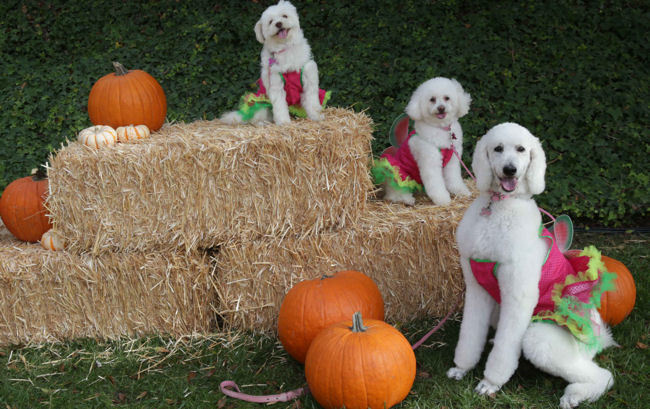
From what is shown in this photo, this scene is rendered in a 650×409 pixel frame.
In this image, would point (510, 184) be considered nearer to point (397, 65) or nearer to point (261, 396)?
point (261, 396)

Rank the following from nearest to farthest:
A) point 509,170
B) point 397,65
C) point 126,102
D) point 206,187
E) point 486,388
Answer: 1. point 509,170
2. point 486,388
3. point 206,187
4. point 126,102
5. point 397,65

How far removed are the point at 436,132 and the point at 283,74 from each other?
3.98ft

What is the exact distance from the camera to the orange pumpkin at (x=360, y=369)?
9.66ft

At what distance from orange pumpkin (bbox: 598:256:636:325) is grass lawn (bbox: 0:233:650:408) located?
0.09 metres

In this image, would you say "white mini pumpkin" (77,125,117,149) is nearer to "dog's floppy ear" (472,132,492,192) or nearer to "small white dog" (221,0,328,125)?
"small white dog" (221,0,328,125)

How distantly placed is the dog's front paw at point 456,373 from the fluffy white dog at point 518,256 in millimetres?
222

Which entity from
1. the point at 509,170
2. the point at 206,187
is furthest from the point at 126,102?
the point at 509,170

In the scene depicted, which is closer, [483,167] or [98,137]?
[483,167]

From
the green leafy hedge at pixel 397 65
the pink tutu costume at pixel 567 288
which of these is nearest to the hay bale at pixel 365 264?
the pink tutu costume at pixel 567 288

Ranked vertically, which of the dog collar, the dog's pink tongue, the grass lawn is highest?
the dog's pink tongue

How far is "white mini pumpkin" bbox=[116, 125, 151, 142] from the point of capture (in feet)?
13.6

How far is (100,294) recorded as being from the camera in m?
4.06

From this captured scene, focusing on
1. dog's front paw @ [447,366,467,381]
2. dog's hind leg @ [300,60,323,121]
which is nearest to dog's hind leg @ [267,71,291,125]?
dog's hind leg @ [300,60,323,121]

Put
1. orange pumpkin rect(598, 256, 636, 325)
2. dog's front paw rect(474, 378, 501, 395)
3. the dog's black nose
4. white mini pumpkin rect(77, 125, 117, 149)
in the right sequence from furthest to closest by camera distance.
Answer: white mini pumpkin rect(77, 125, 117, 149), orange pumpkin rect(598, 256, 636, 325), dog's front paw rect(474, 378, 501, 395), the dog's black nose
